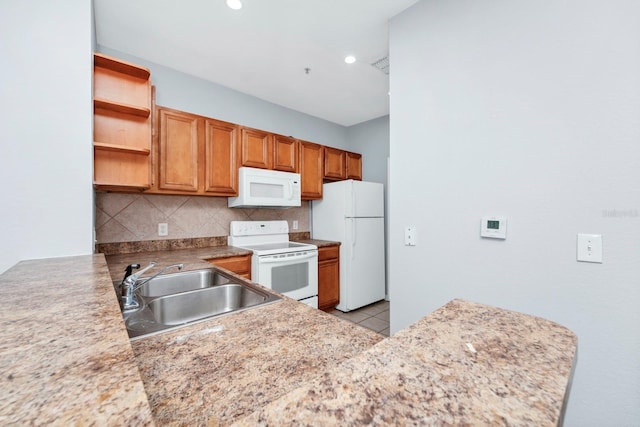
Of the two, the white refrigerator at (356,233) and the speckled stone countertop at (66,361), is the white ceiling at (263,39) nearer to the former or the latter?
the white refrigerator at (356,233)

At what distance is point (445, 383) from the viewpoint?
1.28 feet

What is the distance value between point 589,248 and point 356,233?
237 cm

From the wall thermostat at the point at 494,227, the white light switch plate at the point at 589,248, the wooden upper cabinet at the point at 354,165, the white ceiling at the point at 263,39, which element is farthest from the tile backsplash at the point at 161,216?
the white light switch plate at the point at 589,248

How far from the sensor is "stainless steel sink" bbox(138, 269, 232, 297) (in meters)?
1.54

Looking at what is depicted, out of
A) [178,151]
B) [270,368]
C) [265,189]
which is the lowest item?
[270,368]

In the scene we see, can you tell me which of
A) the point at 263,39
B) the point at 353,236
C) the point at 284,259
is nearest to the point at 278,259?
the point at 284,259

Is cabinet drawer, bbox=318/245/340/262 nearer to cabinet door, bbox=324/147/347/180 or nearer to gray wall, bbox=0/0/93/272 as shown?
cabinet door, bbox=324/147/347/180

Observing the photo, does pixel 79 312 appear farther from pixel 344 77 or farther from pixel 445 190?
pixel 344 77

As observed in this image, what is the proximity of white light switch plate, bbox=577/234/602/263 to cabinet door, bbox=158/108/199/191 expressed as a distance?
2776 mm

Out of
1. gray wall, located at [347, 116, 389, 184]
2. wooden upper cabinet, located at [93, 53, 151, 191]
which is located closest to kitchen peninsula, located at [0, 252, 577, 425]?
wooden upper cabinet, located at [93, 53, 151, 191]

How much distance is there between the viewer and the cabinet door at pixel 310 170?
3.41 meters

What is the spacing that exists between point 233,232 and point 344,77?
209 centimetres

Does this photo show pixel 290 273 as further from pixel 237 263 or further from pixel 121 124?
pixel 121 124

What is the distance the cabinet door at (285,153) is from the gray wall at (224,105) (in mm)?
383
